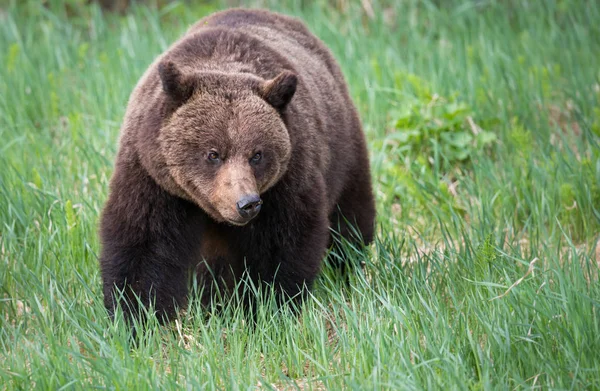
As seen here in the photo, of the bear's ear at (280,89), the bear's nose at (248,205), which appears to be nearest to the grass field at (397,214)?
the bear's nose at (248,205)

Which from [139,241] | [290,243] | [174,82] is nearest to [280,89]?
[174,82]

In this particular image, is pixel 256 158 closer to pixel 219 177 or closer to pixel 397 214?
pixel 219 177

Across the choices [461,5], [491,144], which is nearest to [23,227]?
[491,144]

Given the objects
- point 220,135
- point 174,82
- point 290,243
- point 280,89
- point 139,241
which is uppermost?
point 174,82

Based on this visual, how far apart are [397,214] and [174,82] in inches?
106

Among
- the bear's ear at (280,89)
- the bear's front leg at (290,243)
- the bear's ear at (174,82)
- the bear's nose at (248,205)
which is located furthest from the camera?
the bear's front leg at (290,243)

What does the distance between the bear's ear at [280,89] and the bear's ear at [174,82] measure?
379mm

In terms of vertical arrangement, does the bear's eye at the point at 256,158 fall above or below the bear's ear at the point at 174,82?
below

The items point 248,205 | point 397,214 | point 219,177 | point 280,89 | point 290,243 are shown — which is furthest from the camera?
point 397,214

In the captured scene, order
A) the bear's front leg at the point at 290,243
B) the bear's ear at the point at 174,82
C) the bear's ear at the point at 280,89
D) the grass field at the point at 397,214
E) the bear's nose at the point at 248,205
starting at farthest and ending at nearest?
1. the bear's front leg at the point at 290,243
2. the bear's ear at the point at 280,89
3. the bear's ear at the point at 174,82
4. the bear's nose at the point at 248,205
5. the grass field at the point at 397,214

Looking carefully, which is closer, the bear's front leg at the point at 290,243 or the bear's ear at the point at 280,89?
the bear's ear at the point at 280,89

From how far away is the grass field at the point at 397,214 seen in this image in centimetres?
353

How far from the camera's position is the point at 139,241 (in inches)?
166

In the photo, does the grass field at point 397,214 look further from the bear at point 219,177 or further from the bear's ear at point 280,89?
the bear's ear at point 280,89
